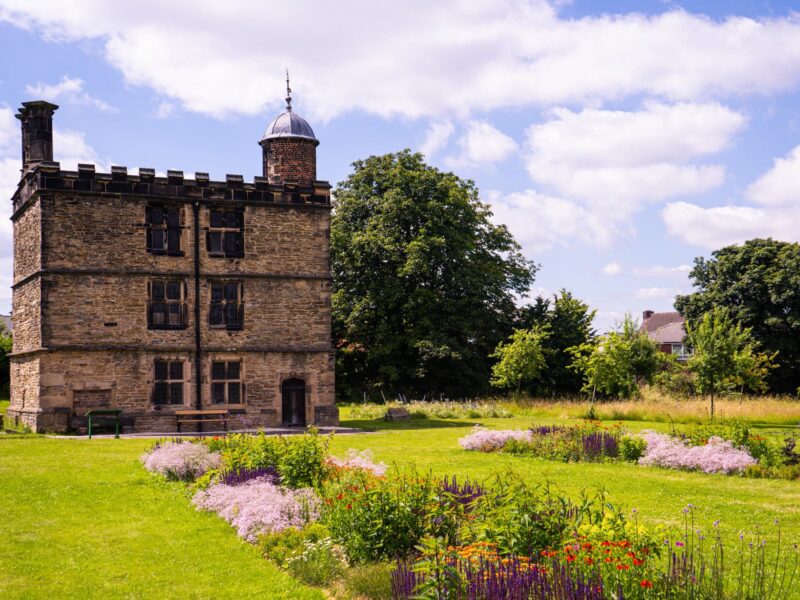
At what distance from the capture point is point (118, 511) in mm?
13000

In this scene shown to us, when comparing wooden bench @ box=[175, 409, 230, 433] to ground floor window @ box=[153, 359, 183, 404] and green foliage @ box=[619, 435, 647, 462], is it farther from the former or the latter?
green foliage @ box=[619, 435, 647, 462]

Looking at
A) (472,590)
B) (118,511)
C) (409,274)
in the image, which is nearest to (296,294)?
(409,274)

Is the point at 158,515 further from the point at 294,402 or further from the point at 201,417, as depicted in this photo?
the point at 294,402

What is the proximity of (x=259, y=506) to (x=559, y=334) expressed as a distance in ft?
116

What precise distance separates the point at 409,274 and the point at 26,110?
1835 cm

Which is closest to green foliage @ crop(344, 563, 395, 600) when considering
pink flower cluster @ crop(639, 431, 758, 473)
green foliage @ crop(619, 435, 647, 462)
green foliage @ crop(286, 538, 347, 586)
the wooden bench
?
green foliage @ crop(286, 538, 347, 586)

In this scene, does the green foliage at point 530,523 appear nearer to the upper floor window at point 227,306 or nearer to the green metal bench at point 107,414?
the green metal bench at point 107,414

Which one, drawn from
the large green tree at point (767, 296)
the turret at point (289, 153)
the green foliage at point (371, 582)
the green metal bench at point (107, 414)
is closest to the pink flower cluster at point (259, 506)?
the green foliage at point (371, 582)

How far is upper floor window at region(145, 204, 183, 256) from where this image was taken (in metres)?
28.7

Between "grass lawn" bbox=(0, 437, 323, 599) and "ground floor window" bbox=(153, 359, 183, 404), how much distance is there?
1124cm

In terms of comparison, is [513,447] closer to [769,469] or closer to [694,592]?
[769,469]

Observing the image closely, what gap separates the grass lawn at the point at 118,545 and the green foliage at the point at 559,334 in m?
30.1

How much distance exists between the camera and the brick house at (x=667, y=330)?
73.8m

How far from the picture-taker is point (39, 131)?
97.7ft
